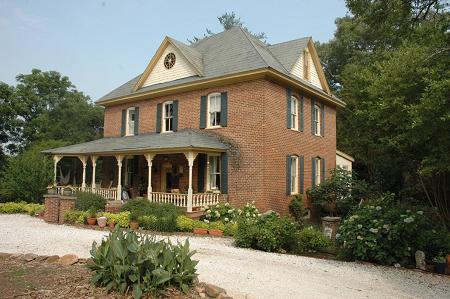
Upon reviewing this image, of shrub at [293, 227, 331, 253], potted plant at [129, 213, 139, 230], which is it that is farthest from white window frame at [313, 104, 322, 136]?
potted plant at [129, 213, 139, 230]

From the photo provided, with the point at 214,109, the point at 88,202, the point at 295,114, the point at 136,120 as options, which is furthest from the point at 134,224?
the point at 295,114

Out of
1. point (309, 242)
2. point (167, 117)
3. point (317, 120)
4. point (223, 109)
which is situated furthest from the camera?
point (317, 120)

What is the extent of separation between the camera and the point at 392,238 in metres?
8.56

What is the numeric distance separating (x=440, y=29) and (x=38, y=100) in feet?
125

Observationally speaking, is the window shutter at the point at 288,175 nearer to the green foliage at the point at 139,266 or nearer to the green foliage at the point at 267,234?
the green foliage at the point at 267,234

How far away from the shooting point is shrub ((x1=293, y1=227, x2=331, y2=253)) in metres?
10.4

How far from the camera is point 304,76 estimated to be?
20.1 metres

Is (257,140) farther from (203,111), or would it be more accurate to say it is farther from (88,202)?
(88,202)

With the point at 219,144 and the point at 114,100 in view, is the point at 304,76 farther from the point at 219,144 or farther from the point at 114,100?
the point at 114,100

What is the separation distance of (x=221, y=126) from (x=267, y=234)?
26.7 feet

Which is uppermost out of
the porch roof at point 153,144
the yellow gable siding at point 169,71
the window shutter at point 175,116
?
the yellow gable siding at point 169,71

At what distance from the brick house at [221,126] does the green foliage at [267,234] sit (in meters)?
5.03

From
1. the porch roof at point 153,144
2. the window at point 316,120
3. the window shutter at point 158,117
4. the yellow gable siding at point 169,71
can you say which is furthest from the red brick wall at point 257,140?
the window at point 316,120

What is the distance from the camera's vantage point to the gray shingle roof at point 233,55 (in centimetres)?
1719
